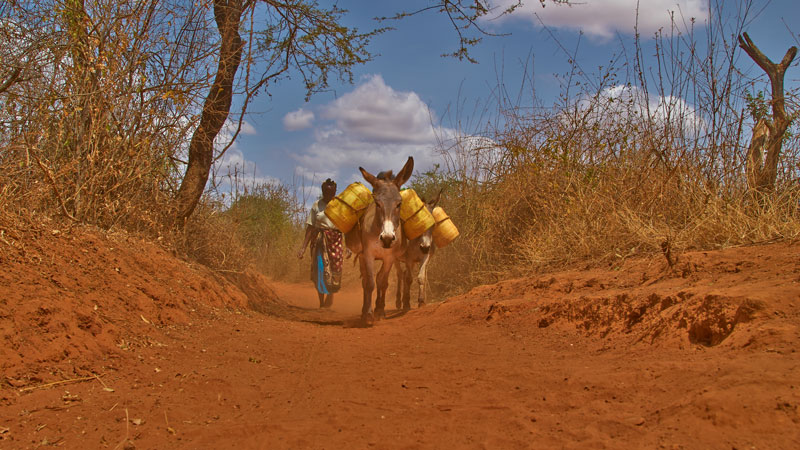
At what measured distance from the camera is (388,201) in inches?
307

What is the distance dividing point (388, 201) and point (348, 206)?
2.97 feet

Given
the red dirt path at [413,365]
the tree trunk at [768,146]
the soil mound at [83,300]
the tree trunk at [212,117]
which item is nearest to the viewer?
the red dirt path at [413,365]

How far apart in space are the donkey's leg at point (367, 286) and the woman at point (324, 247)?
2867 mm

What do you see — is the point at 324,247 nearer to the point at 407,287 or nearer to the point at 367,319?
the point at 407,287

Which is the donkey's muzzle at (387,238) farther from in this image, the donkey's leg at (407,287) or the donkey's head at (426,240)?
the donkey's leg at (407,287)

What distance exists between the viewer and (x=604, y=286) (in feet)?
19.7

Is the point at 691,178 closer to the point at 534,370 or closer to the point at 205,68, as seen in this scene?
the point at 534,370

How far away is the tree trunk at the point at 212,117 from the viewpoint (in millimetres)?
8289

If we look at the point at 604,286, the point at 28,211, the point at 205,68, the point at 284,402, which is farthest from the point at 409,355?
the point at 205,68

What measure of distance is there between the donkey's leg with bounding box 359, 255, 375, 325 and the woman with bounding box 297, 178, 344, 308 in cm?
287

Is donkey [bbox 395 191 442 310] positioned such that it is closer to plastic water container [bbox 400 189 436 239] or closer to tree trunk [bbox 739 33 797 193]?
plastic water container [bbox 400 189 436 239]

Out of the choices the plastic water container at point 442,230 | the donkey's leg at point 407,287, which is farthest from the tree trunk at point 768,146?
the donkey's leg at point 407,287

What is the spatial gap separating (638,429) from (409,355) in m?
2.63

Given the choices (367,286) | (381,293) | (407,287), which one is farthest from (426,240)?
(367,286)
